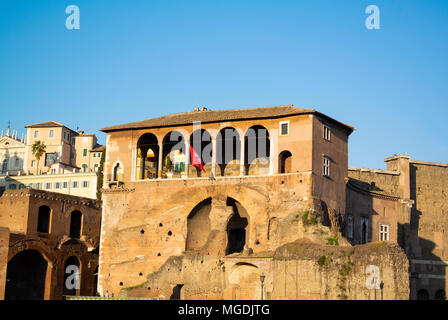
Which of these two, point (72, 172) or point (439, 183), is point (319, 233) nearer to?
point (439, 183)

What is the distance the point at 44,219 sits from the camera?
5738cm

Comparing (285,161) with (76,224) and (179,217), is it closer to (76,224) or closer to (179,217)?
(179,217)

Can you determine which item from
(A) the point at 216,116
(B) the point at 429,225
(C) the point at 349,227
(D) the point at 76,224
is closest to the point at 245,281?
(C) the point at 349,227

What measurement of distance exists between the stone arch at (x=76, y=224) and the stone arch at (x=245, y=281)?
1813 centimetres

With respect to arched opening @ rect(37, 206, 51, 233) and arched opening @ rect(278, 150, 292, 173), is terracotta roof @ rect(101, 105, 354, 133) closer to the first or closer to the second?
arched opening @ rect(278, 150, 292, 173)

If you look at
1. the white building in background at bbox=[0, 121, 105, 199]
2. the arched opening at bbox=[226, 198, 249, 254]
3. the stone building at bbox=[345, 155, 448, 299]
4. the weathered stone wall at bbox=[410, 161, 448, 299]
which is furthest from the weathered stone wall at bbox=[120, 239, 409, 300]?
the white building in background at bbox=[0, 121, 105, 199]

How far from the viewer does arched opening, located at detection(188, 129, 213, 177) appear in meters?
52.7

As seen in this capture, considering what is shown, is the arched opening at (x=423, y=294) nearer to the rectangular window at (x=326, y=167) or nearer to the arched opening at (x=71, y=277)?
the rectangular window at (x=326, y=167)

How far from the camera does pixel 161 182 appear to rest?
52375 mm

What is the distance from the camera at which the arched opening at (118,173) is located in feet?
178

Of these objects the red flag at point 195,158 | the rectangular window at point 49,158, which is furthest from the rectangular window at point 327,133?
the rectangular window at point 49,158
